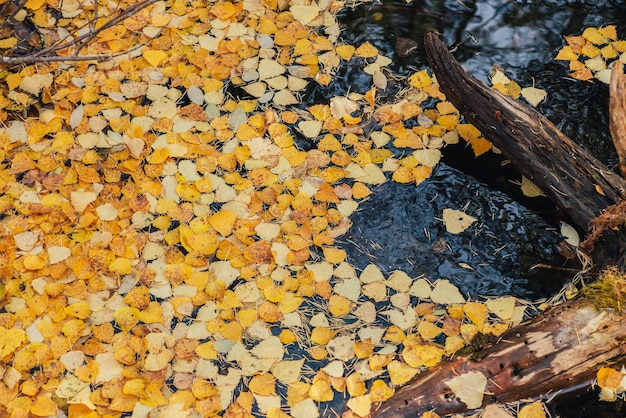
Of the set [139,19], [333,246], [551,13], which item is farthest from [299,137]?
[551,13]

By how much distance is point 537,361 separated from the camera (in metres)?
2.12

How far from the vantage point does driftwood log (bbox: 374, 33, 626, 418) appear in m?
2.12

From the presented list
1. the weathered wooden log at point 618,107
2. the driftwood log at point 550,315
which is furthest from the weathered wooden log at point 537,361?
the weathered wooden log at point 618,107

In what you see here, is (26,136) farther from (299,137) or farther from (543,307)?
(543,307)

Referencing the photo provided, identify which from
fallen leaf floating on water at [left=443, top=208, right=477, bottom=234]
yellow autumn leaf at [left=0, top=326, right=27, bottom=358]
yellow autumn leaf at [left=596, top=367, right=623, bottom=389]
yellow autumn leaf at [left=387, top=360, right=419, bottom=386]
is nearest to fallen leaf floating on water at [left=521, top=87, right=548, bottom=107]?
fallen leaf floating on water at [left=443, top=208, right=477, bottom=234]

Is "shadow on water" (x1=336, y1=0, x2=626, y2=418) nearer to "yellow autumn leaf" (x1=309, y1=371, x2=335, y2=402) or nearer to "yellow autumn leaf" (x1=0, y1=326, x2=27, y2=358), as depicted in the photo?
"yellow autumn leaf" (x1=309, y1=371, x2=335, y2=402)

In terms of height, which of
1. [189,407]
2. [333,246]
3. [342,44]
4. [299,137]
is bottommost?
[189,407]

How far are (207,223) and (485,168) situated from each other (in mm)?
1197

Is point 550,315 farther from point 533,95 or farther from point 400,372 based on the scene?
point 533,95

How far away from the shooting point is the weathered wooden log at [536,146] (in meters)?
2.38

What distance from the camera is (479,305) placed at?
244 centimetres

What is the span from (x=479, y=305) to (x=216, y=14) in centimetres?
193

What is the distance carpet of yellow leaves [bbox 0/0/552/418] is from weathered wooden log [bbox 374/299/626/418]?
0.47 feet

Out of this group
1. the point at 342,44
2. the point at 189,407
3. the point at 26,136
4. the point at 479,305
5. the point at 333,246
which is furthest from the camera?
the point at 342,44
